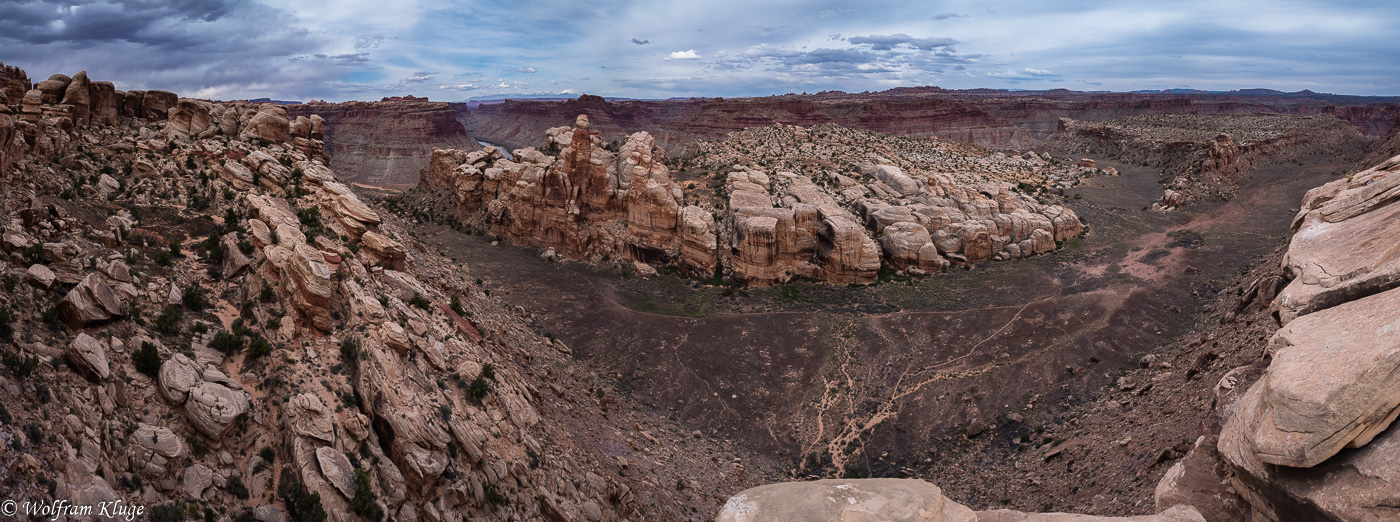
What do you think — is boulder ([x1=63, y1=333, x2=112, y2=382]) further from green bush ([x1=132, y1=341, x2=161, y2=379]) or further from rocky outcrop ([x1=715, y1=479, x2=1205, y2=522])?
rocky outcrop ([x1=715, y1=479, x2=1205, y2=522])

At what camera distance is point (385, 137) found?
11144 cm

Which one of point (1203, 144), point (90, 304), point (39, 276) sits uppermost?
point (1203, 144)

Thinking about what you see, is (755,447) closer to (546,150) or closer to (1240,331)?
(1240,331)

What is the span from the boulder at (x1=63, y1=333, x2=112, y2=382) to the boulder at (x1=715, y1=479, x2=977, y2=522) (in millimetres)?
12715

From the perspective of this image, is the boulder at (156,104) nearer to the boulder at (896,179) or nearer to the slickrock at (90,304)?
the slickrock at (90,304)

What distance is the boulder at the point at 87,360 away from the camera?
12180 mm

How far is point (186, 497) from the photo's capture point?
11906mm

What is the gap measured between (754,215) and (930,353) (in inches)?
649

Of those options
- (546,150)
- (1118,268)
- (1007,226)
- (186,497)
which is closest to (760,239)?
(1007,226)

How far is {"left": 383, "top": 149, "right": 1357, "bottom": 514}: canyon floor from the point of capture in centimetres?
2466

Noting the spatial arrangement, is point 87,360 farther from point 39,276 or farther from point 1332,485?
point 1332,485

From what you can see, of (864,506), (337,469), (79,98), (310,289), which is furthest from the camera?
(79,98)

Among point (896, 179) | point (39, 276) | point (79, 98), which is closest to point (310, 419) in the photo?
point (39, 276)

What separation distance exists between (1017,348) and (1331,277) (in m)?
19.2
